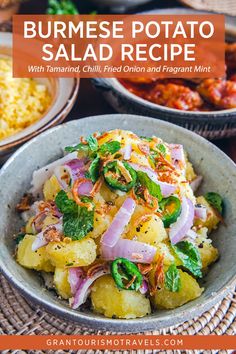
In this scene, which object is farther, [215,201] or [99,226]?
[215,201]

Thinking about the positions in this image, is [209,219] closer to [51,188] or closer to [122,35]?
[51,188]

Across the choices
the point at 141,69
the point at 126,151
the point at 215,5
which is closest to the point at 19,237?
the point at 126,151

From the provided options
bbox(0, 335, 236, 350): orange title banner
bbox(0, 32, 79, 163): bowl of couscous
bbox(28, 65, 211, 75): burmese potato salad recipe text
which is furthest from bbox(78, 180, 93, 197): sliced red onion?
bbox(28, 65, 211, 75): burmese potato salad recipe text

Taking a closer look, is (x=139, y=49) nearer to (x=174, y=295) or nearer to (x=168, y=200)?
(x=168, y=200)

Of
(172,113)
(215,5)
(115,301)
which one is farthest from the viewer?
(215,5)

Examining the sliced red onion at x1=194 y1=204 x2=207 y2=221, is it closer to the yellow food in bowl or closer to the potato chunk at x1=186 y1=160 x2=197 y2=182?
the potato chunk at x1=186 y1=160 x2=197 y2=182

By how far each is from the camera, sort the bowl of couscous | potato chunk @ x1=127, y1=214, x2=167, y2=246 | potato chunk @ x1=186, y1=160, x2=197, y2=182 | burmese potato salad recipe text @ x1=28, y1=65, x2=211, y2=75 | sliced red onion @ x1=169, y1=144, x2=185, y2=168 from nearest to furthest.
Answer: potato chunk @ x1=127, y1=214, x2=167, y2=246
sliced red onion @ x1=169, y1=144, x2=185, y2=168
potato chunk @ x1=186, y1=160, x2=197, y2=182
the bowl of couscous
burmese potato salad recipe text @ x1=28, y1=65, x2=211, y2=75

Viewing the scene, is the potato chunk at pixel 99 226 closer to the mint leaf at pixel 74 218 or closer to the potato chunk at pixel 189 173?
the mint leaf at pixel 74 218

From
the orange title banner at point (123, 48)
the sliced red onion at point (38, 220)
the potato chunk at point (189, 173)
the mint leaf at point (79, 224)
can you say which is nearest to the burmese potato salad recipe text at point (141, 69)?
the orange title banner at point (123, 48)
